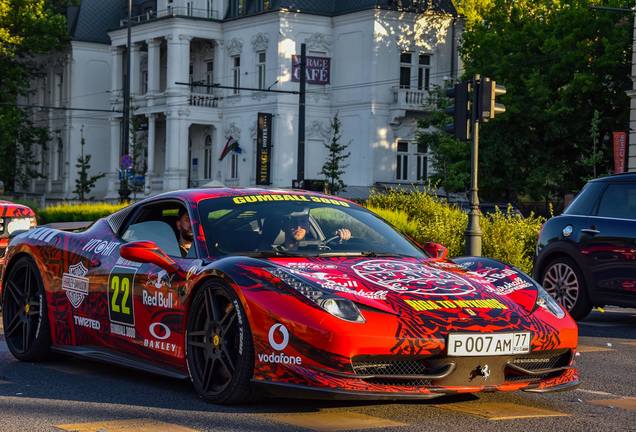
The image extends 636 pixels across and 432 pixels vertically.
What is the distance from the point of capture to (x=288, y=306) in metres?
7.33

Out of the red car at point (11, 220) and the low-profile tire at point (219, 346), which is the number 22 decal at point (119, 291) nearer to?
the low-profile tire at point (219, 346)

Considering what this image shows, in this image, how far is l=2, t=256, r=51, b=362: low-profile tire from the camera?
978 centimetres

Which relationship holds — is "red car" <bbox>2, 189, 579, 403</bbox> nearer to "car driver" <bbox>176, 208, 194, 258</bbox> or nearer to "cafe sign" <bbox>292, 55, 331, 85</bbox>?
"car driver" <bbox>176, 208, 194, 258</bbox>

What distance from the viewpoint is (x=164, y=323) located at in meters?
8.30

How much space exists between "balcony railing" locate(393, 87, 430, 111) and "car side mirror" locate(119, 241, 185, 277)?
56784 millimetres

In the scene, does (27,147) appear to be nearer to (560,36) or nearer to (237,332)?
(560,36)

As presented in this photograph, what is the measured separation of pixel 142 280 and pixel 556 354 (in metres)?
2.69

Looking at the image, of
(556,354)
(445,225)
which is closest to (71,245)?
(556,354)

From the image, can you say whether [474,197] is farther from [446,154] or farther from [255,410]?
[446,154]

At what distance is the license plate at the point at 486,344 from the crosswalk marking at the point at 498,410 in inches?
14.9

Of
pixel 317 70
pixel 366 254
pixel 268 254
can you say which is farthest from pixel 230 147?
pixel 268 254

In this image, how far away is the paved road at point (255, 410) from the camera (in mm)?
7098

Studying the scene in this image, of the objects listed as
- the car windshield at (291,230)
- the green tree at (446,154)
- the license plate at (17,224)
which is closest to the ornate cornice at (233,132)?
the green tree at (446,154)

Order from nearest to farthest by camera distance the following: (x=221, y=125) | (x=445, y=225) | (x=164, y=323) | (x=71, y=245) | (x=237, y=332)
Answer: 1. (x=237, y=332)
2. (x=164, y=323)
3. (x=71, y=245)
4. (x=445, y=225)
5. (x=221, y=125)
